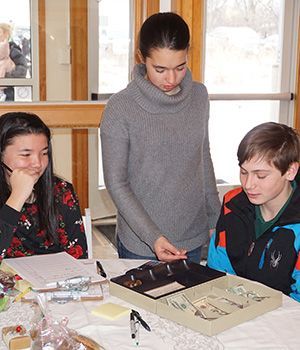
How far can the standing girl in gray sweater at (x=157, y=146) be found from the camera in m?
1.92

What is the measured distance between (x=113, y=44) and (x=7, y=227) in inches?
73.8

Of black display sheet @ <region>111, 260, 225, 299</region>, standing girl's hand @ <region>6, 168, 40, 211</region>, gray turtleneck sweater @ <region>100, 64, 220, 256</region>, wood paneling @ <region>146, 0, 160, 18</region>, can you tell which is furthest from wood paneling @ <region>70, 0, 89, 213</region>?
black display sheet @ <region>111, 260, 225, 299</region>

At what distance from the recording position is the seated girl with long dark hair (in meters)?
1.90

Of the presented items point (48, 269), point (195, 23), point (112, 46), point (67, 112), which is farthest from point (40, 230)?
point (195, 23)

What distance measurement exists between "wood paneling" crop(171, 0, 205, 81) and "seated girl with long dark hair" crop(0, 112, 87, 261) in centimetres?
164

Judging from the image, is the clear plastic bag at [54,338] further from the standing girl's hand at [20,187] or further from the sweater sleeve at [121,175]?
the sweater sleeve at [121,175]

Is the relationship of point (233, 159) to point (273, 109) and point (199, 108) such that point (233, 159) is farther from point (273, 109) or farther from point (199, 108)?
point (199, 108)

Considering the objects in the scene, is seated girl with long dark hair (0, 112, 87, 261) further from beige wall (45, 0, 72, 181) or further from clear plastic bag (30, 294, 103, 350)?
beige wall (45, 0, 72, 181)

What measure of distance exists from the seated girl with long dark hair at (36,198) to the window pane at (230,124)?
2330 mm

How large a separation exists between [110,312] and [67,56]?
6.77 ft

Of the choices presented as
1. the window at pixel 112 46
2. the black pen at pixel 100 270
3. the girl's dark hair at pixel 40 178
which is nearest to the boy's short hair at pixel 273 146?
the black pen at pixel 100 270

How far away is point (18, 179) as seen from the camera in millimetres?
1802

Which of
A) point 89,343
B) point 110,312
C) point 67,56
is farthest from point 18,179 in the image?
point 67,56

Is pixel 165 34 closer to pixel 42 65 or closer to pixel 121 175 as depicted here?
pixel 121 175
